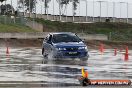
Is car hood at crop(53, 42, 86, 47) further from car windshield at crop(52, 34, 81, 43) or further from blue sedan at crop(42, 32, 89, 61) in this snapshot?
car windshield at crop(52, 34, 81, 43)

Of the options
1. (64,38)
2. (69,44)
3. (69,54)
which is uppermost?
(64,38)

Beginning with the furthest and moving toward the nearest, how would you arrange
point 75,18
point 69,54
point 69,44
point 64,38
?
point 75,18 → point 64,38 → point 69,44 → point 69,54

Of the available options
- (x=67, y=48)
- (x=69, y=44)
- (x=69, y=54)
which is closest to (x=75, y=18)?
(x=69, y=44)

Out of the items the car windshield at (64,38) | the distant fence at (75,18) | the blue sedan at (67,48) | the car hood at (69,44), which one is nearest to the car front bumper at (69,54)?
the blue sedan at (67,48)

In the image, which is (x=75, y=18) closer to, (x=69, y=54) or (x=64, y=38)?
(x=64, y=38)

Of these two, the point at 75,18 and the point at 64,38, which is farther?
the point at 75,18

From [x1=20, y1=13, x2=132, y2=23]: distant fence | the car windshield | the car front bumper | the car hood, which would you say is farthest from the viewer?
[x1=20, y1=13, x2=132, y2=23]: distant fence

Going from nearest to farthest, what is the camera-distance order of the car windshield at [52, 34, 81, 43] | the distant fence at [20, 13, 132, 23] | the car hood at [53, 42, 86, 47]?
the car hood at [53, 42, 86, 47]
the car windshield at [52, 34, 81, 43]
the distant fence at [20, 13, 132, 23]

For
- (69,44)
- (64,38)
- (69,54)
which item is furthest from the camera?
(64,38)

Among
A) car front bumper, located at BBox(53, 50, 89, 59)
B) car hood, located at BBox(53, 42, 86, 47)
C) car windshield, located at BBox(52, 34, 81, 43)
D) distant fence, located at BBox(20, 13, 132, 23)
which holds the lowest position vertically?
distant fence, located at BBox(20, 13, 132, 23)

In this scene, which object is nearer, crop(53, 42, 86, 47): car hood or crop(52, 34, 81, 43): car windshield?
crop(53, 42, 86, 47): car hood

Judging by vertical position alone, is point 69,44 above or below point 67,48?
above

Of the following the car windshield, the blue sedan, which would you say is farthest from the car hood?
the car windshield

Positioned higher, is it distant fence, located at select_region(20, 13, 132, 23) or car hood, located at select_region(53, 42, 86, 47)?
car hood, located at select_region(53, 42, 86, 47)
